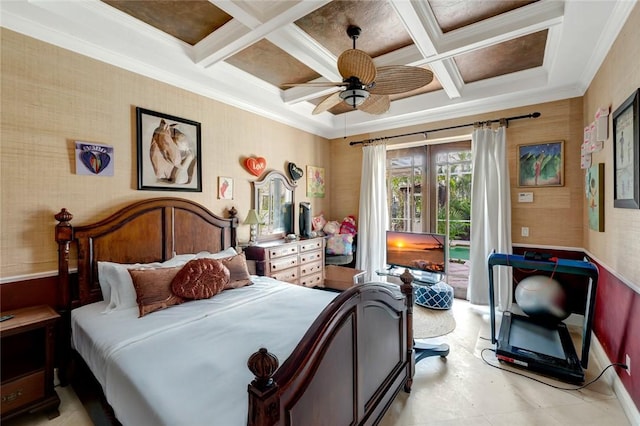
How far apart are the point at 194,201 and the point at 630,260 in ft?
12.1

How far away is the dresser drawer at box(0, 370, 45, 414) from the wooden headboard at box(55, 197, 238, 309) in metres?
0.50

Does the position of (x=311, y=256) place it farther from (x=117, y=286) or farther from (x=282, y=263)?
(x=117, y=286)

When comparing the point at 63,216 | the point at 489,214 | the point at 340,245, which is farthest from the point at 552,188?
the point at 63,216

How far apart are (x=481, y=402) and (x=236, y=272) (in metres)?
2.19

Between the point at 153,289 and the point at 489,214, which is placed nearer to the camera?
the point at 153,289

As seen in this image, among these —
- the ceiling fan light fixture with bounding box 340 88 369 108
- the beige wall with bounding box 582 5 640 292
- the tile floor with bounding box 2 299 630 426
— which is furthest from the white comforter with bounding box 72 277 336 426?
the beige wall with bounding box 582 5 640 292

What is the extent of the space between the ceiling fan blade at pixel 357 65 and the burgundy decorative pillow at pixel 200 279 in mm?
1885

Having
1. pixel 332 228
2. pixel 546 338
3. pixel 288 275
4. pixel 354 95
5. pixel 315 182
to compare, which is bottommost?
pixel 546 338

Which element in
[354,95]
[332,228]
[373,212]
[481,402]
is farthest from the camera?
[332,228]

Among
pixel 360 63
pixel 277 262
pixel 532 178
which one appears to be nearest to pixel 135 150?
pixel 277 262

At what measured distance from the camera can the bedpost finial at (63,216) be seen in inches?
82.7

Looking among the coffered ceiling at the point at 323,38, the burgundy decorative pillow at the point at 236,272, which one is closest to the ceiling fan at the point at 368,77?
the coffered ceiling at the point at 323,38

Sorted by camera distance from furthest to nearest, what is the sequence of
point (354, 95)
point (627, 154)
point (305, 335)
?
point (354, 95)
point (627, 154)
point (305, 335)

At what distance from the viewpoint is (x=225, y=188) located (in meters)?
3.39
